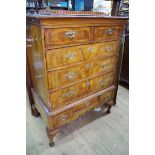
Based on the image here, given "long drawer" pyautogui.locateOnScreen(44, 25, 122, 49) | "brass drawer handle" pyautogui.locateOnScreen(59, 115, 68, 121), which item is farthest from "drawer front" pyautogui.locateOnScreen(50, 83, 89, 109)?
"long drawer" pyautogui.locateOnScreen(44, 25, 122, 49)

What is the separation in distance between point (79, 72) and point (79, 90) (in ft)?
0.63

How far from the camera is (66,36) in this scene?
3.38 feet

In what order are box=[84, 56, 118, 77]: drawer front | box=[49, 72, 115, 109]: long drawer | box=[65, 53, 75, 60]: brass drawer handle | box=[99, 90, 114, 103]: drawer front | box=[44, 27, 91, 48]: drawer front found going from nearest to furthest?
box=[44, 27, 91, 48]: drawer front, box=[65, 53, 75, 60]: brass drawer handle, box=[49, 72, 115, 109]: long drawer, box=[84, 56, 118, 77]: drawer front, box=[99, 90, 114, 103]: drawer front

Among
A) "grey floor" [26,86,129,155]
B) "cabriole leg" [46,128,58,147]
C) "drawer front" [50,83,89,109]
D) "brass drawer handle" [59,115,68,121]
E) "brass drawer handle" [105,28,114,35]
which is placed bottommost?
"grey floor" [26,86,129,155]

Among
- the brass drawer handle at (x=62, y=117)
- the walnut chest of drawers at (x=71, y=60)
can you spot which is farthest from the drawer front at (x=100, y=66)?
the brass drawer handle at (x=62, y=117)

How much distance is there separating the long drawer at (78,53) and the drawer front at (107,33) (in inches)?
1.9

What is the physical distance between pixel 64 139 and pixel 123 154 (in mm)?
584

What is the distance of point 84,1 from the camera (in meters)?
1.68

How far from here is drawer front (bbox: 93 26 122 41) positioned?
3.99ft

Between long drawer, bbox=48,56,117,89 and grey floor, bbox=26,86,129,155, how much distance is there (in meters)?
0.62

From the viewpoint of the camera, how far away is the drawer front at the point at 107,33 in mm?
1216

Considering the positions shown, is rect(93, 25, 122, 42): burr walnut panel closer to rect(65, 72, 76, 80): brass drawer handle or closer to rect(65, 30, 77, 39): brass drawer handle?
rect(65, 30, 77, 39): brass drawer handle
